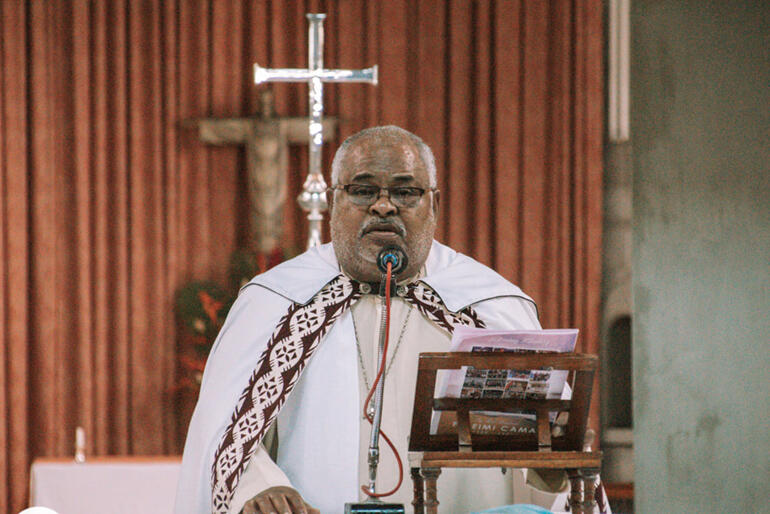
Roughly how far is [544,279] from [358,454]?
13.9 feet

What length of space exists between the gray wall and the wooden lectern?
29 cm

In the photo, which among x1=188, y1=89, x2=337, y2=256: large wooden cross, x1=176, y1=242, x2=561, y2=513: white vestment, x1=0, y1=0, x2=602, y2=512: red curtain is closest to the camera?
x1=176, y1=242, x2=561, y2=513: white vestment

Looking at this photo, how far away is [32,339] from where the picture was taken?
21.8 feet

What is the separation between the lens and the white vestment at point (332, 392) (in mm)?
2676

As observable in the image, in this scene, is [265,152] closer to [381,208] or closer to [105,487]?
[105,487]

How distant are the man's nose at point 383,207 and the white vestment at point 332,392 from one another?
28cm

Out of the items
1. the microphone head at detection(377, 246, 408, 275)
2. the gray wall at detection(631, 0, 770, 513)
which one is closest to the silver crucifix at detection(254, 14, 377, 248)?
the microphone head at detection(377, 246, 408, 275)

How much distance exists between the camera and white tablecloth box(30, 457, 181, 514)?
4.15m

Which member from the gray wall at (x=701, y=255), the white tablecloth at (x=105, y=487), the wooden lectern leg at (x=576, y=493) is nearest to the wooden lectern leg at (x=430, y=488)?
the wooden lectern leg at (x=576, y=493)

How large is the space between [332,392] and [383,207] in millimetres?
506

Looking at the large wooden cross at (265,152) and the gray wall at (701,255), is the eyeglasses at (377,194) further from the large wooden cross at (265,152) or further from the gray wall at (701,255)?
the large wooden cross at (265,152)

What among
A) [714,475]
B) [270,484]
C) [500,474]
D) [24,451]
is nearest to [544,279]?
[24,451]

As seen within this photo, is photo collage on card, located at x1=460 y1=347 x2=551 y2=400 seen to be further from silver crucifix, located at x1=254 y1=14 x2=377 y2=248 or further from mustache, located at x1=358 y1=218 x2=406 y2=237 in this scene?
silver crucifix, located at x1=254 y1=14 x2=377 y2=248

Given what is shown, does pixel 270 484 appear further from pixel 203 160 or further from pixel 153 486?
pixel 203 160
